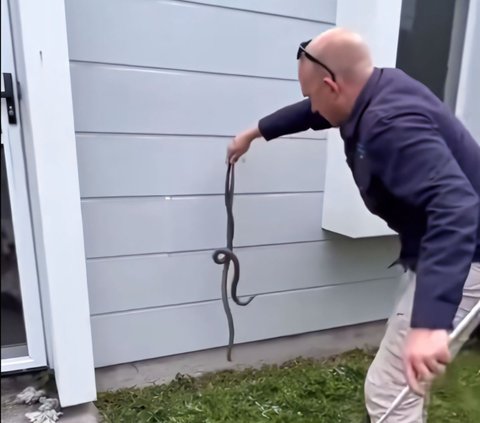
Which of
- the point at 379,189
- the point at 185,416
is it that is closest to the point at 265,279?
the point at 185,416

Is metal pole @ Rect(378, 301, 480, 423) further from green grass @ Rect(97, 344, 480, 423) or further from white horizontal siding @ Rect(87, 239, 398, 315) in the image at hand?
white horizontal siding @ Rect(87, 239, 398, 315)

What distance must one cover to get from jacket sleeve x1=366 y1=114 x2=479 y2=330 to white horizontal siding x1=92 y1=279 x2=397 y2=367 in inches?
52.5

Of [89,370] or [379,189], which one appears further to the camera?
[89,370]

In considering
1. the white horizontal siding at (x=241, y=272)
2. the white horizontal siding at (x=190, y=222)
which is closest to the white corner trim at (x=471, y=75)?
the white horizontal siding at (x=241, y=272)

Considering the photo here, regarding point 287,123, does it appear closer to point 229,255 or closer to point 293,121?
point 293,121

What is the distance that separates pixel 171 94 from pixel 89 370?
1122 mm

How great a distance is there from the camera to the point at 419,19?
2314mm

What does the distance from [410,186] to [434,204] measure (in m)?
0.07

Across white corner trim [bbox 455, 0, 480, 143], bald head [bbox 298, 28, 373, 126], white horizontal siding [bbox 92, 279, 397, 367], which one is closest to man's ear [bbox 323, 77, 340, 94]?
bald head [bbox 298, 28, 373, 126]

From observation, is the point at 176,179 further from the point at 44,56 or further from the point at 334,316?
the point at 334,316

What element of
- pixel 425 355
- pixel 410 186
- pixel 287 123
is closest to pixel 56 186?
pixel 287 123

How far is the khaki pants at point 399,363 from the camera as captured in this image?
4.41 ft

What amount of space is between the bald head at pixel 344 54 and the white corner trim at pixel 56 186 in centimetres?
87

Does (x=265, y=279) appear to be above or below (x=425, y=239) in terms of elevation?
below
